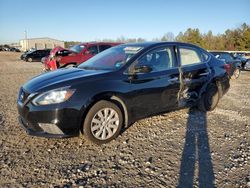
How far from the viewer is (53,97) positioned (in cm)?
390

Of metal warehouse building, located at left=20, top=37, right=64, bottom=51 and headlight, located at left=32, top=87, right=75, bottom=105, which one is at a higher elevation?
metal warehouse building, located at left=20, top=37, right=64, bottom=51

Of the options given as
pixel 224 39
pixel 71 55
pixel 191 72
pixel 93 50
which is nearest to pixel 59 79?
pixel 191 72

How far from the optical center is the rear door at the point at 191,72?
5.36 meters

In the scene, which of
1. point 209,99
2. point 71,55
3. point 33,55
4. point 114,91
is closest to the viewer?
point 114,91

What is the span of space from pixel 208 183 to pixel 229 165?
651mm

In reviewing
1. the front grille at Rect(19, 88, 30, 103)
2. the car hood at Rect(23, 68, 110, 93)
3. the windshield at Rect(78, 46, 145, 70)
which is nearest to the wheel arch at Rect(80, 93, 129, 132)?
the car hood at Rect(23, 68, 110, 93)

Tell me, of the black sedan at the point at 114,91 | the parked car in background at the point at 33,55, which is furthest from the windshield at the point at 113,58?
the parked car in background at the point at 33,55

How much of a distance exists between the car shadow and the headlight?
1899 millimetres

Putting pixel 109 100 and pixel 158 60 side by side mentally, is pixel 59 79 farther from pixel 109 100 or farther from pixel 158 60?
pixel 158 60

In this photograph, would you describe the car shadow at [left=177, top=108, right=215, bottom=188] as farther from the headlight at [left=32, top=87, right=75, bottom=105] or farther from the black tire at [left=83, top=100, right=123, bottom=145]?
the headlight at [left=32, top=87, right=75, bottom=105]

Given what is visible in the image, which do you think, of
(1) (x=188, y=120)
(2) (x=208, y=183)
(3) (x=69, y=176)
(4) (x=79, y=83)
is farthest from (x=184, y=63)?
(3) (x=69, y=176)

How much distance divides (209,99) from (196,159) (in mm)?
2661

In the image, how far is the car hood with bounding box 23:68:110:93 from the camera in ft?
13.2

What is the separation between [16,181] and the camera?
315cm
